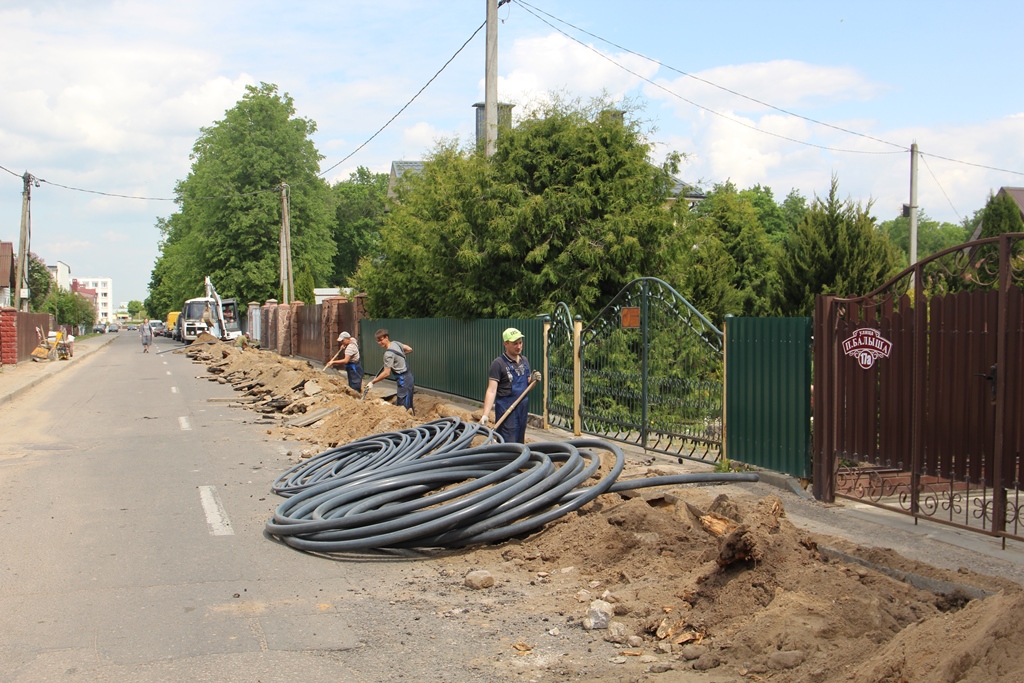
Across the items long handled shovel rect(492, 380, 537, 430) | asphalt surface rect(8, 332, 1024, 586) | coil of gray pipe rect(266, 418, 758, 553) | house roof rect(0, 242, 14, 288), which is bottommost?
asphalt surface rect(8, 332, 1024, 586)

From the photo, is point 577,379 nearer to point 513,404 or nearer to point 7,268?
point 513,404

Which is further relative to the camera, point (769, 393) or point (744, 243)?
point (744, 243)

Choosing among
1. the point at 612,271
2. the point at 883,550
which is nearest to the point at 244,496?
Answer: the point at 883,550

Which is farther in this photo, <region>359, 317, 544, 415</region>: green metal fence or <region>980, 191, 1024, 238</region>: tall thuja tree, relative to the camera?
<region>980, 191, 1024, 238</region>: tall thuja tree

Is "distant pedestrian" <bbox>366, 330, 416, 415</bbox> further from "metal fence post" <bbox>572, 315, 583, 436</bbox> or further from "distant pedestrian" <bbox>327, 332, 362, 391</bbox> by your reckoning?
"metal fence post" <bbox>572, 315, 583, 436</bbox>

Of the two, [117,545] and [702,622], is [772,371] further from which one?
[117,545]

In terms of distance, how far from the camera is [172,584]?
6055 mm

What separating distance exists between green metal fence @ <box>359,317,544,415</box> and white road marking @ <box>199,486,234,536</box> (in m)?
5.92

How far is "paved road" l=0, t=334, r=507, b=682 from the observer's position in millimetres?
4664

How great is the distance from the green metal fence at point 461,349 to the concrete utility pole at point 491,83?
3.47 metres

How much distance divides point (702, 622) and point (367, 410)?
9.17m

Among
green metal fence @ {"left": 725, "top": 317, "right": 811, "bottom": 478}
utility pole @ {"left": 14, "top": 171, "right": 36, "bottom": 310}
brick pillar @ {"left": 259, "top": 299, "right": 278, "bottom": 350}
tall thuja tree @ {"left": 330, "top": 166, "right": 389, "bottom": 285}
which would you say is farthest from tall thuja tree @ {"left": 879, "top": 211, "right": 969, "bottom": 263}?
green metal fence @ {"left": 725, "top": 317, "right": 811, "bottom": 478}

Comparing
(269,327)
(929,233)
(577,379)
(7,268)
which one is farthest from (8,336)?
(929,233)

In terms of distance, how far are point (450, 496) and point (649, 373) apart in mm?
5033
